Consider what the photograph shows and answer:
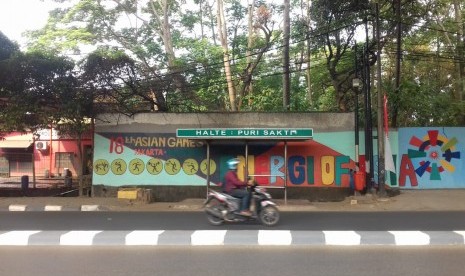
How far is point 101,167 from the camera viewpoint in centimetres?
1814

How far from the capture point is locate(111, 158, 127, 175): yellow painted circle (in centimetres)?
1809

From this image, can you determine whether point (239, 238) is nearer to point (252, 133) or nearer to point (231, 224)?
point (231, 224)

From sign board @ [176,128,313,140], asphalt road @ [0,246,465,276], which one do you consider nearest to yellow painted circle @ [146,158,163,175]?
sign board @ [176,128,313,140]

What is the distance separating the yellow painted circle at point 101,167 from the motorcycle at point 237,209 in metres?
8.26

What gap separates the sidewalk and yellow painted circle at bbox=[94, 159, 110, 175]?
141 centimetres

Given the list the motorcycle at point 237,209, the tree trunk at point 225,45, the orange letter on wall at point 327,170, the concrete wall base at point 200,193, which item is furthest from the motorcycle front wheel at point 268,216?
the tree trunk at point 225,45

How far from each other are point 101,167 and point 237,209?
901cm

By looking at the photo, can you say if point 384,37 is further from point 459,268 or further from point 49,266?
point 49,266

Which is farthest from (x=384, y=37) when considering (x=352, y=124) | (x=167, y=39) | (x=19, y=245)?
(x=19, y=245)

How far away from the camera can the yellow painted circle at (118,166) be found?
1809 cm

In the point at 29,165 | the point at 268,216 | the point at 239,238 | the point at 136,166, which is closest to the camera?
the point at 239,238

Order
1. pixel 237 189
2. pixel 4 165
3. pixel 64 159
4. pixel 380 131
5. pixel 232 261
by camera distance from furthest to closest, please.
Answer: pixel 64 159 → pixel 4 165 → pixel 380 131 → pixel 237 189 → pixel 232 261

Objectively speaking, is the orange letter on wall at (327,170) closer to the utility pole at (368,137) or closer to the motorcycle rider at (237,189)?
the utility pole at (368,137)

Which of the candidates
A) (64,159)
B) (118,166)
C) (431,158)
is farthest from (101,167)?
(64,159)
